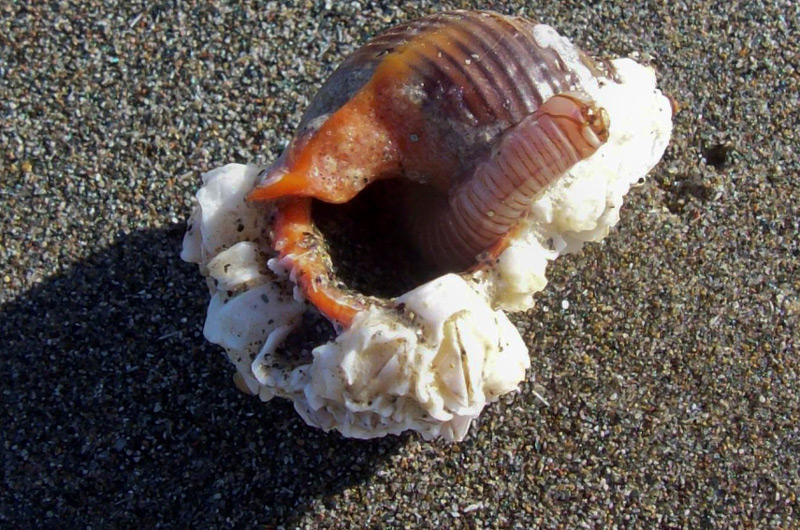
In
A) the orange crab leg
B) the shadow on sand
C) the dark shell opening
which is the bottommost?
the shadow on sand

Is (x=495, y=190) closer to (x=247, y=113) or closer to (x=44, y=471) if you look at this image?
(x=247, y=113)

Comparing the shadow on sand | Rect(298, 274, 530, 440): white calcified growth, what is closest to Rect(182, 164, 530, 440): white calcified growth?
Rect(298, 274, 530, 440): white calcified growth

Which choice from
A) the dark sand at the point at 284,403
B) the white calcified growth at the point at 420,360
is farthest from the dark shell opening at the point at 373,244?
the dark sand at the point at 284,403

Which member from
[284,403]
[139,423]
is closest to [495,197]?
[284,403]

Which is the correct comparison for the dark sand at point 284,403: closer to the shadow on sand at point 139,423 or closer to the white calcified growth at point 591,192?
the shadow on sand at point 139,423

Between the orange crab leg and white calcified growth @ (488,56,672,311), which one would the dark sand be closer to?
white calcified growth @ (488,56,672,311)

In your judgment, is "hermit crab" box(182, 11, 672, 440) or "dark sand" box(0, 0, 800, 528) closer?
"hermit crab" box(182, 11, 672, 440)

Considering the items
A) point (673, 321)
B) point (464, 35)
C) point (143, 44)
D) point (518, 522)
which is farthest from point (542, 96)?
point (143, 44)

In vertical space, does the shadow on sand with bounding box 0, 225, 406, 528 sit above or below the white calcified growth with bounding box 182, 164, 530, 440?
below
